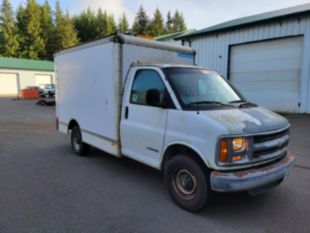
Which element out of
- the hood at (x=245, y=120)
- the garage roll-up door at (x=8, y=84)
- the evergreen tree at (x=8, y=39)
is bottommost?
the hood at (x=245, y=120)

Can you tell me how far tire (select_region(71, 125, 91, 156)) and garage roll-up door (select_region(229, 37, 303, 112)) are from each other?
1064 centimetres

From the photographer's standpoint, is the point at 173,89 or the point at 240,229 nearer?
the point at 240,229

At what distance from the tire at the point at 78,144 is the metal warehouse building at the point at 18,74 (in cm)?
3478

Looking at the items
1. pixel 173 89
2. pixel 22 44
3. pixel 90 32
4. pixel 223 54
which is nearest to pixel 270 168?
pixel 173 89

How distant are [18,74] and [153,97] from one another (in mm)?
38823

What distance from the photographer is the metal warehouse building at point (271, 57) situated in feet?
38.4

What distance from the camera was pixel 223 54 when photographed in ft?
48.6

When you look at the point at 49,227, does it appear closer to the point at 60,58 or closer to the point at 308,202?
the point at 308,202

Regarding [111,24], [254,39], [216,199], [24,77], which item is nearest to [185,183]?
[216,199]

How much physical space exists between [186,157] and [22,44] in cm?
5065

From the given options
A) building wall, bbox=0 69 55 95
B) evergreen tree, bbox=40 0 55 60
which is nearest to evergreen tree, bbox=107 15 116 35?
evergreen tree, bbox=40 0 55 60

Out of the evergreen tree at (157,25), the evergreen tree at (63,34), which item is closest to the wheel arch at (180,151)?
the evergreen tree at (63,34)

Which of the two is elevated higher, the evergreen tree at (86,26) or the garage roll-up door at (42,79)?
the evergreen tree at (86,26)

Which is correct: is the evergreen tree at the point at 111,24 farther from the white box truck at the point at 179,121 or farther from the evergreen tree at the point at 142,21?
the white box truck at the point at 179,121
